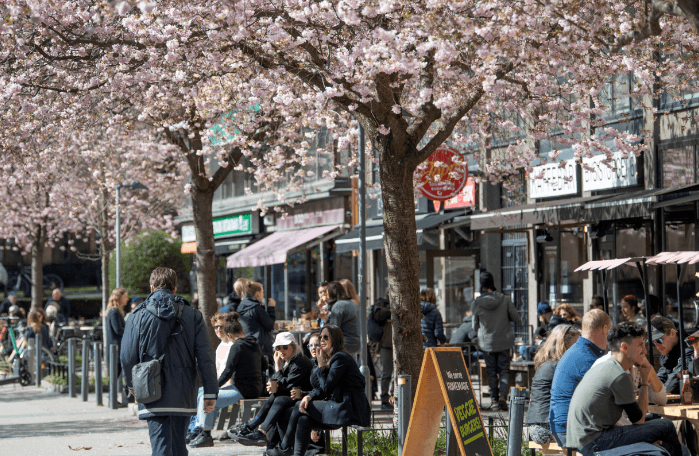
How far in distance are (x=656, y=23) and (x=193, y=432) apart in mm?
6736

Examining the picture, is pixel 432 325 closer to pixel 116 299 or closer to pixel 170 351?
pixel 116 299

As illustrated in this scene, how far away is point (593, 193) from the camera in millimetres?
17094

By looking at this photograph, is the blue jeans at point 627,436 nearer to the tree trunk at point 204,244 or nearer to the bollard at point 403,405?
the bollard at point 403,405

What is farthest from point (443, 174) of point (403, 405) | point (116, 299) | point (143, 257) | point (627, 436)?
point (143, 257)

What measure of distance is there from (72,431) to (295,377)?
3968 mm

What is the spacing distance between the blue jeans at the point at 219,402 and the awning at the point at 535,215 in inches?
234

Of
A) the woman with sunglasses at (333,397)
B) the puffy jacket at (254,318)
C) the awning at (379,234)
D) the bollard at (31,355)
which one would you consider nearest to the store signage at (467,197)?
the awning at (379,234)

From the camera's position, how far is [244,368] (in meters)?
11.1

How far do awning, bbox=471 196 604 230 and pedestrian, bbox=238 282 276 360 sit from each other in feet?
14.7

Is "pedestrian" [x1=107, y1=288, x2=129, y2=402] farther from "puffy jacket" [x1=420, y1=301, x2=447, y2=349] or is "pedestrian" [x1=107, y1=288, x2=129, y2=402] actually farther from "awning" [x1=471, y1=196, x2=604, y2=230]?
"awning" [x1=471, y1=196, x2=604, y2=230]

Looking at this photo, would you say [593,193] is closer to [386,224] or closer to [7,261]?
[386,224]

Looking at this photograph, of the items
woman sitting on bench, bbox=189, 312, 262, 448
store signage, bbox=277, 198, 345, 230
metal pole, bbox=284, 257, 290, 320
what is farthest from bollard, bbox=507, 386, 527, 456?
metal pole, bbox=284, 257, 290, 320

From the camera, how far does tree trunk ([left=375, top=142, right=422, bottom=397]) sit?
31.4 ft

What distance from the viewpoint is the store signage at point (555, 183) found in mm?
17469
